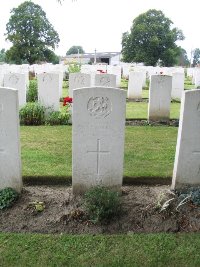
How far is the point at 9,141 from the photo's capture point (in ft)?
14.4

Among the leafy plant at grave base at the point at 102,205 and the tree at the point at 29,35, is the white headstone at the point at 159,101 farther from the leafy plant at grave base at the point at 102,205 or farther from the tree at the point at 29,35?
the tree at the point at 29,35

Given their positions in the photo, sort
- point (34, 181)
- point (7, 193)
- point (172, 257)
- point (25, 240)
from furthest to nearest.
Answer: point (34, 181) → point (7, 193) → point (25, 240) → point (172, 257)

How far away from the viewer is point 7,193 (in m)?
4.50

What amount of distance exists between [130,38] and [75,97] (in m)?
43.4

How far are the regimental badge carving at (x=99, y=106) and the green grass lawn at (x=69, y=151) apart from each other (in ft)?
4.63

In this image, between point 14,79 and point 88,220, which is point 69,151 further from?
point 14,79

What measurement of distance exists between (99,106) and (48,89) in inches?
212

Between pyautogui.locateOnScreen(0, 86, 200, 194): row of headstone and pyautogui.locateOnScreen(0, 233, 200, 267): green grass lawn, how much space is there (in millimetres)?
980

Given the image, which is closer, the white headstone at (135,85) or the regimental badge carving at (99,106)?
the regimental badge carving at (99,106)

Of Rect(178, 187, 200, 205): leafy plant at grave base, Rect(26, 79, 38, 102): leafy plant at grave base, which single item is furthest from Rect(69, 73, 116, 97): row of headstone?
Rect(178, 187, 200, 205): leafy plant at grave base

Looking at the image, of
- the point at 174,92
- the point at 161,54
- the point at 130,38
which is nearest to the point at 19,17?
the point at 130,38

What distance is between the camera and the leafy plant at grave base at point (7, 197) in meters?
4.36

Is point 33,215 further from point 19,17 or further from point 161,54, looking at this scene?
point 19,17

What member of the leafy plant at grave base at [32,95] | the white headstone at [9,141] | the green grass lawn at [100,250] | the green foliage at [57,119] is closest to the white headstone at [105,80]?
the green foliage at [57,119]
